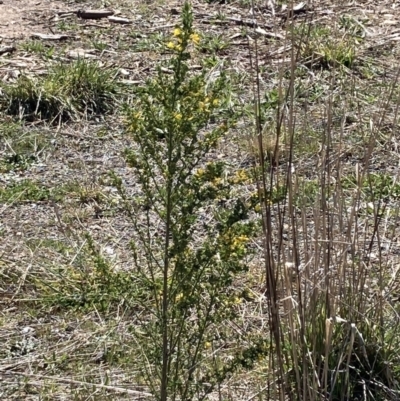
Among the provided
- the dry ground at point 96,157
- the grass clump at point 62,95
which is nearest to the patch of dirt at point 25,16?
the dry ground at point 96,157

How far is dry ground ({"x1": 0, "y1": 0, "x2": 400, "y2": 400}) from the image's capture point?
3.54 m

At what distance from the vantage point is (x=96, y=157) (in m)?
5.46

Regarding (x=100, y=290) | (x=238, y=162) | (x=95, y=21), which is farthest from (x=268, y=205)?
(x=95, y=21)

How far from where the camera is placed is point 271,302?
2.56m

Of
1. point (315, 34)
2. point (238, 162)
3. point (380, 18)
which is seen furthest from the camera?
point (380, 18)

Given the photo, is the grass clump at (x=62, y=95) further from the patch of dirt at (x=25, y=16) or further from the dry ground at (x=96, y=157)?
the patch of dirt at (x=25, y=16)

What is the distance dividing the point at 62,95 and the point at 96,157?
0.63 m

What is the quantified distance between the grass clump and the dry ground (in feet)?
0.31

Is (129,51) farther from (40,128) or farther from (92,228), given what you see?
(92,228)

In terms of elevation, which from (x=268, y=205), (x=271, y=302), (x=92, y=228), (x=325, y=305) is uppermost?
(x=268, y=205)

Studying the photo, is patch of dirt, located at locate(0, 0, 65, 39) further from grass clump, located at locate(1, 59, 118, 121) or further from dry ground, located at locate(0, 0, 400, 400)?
grass clump, located at locate(1, 59, 118, 121)

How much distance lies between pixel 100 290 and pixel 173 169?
1479mm

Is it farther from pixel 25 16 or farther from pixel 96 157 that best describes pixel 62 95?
pixel 25 16

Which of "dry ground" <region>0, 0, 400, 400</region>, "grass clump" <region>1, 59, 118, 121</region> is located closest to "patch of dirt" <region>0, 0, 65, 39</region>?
"dry ground" <region>0, 0, 400, 400</region>
